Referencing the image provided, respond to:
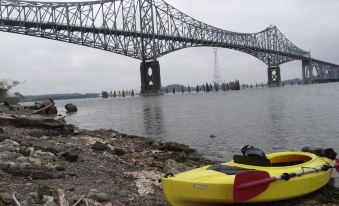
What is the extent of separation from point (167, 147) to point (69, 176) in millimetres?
6561

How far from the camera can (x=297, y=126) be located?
70.4 ft

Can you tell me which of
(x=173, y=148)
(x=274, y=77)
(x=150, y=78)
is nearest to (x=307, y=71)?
(x=274, y=77)

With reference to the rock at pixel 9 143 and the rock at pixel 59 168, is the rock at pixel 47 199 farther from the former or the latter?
the rock at pixel 9 143

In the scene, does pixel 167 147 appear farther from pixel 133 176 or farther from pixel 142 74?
pixel 142 74

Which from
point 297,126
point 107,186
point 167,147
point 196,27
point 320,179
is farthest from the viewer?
point 196,27

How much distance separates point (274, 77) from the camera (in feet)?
450

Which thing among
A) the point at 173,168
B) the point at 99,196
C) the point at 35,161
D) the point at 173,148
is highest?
the point at 35,161

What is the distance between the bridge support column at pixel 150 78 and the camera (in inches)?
3745

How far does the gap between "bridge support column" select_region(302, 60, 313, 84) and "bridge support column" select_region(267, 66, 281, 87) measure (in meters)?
8.40

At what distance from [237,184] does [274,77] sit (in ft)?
441

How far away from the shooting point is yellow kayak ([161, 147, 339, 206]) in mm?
6645

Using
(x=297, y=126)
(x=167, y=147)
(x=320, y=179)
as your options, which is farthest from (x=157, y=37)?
(x=320, y=179)

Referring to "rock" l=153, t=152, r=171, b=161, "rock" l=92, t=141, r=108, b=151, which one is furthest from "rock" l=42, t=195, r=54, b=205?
"rock" l=153, t=152, r=171, b=161

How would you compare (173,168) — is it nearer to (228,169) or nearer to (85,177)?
(85,177)
